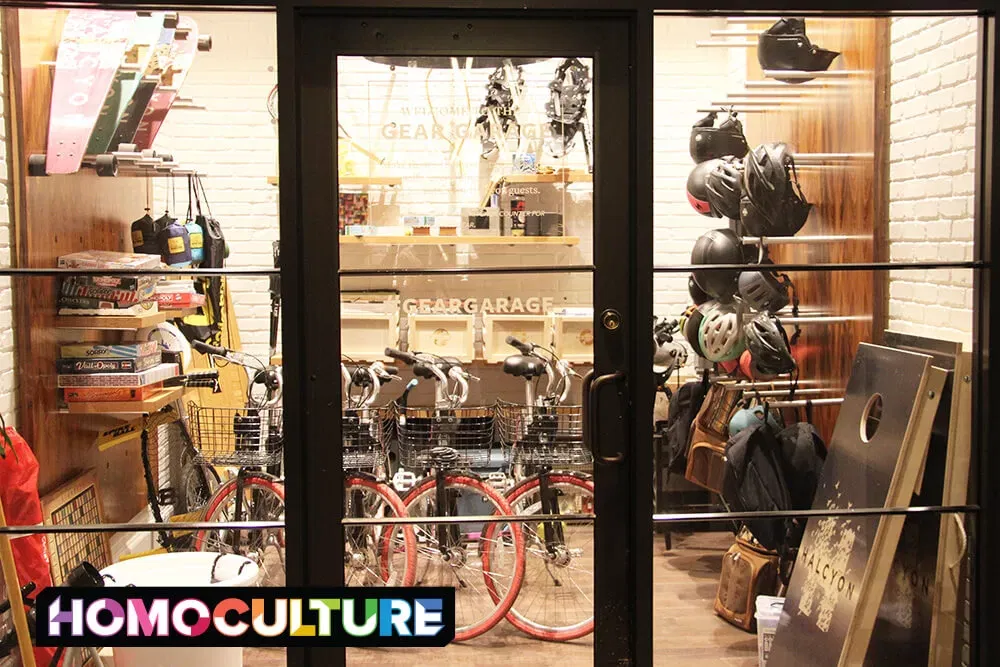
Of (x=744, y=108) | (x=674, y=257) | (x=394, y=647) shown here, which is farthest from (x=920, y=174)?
(x=394, y=647)

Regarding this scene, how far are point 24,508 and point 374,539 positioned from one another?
0.99m

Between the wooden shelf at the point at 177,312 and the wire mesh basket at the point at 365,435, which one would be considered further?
the wooden shelf at the point at 177,312

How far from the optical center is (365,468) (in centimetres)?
275

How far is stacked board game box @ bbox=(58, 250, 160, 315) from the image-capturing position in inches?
107

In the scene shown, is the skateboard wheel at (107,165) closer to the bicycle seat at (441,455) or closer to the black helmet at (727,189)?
the bicycle seat at (441,455)

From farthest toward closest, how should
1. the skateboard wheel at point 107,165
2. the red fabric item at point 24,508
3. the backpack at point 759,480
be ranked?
1. the backpack at point 759,480
2. the skateboard wheel at point 107,165
3. the red fabric item at point 24,508

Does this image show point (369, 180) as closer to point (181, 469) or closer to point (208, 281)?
point (208, 281)

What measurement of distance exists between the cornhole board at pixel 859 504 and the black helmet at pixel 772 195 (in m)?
0.46

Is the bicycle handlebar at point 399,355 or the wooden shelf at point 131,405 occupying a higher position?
the bicycle handlebar at point 399,355

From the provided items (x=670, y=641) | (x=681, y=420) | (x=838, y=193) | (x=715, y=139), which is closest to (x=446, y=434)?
(x=681, y=420)

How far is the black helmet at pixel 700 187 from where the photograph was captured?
2.80 meters

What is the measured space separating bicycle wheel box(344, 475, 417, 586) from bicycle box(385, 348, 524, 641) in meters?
0.05

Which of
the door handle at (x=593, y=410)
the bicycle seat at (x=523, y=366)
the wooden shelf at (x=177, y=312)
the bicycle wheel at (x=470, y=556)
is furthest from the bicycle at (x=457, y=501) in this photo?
the wooden shelf at (x=177, y=312)

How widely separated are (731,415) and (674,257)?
0.58m
